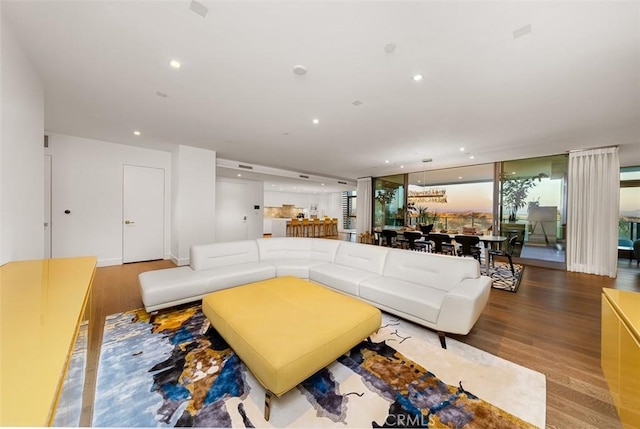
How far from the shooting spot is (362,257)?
11.5ft

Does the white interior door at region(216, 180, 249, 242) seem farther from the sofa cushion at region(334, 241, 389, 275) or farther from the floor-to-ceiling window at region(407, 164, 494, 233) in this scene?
the floor-to-ceiling window at region(407, 164, 494, 233)

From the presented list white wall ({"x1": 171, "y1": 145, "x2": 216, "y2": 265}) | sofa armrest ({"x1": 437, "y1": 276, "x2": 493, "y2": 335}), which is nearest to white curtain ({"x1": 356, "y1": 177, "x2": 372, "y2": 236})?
white wall ({"x1": 171, "y1": 145, "x2": 216, "y2": 265})

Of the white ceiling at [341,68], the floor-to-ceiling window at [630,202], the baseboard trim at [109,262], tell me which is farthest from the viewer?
the floor-to-ceiling window at [630,202]

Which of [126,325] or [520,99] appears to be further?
[520,99]

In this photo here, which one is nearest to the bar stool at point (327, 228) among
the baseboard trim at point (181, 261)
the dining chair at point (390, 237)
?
the dining chair at point (390, 237)

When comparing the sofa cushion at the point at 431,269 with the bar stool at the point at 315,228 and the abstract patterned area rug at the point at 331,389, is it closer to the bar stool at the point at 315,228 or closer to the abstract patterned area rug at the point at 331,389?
the abstract patterned area rug at the point at 331,389

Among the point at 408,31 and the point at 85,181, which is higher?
the point at 408,31

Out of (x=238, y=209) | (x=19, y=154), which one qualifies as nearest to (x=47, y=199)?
(x=19, y=154)

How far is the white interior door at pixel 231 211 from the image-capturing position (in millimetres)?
7676

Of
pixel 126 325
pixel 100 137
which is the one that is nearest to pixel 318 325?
pixel 126 325

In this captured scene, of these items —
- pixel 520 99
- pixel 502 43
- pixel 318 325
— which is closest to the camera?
pixel 318 325

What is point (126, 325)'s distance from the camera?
2492 millimetres

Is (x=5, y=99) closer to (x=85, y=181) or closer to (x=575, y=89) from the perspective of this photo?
(x=85, y=181)

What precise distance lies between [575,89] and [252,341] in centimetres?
421
